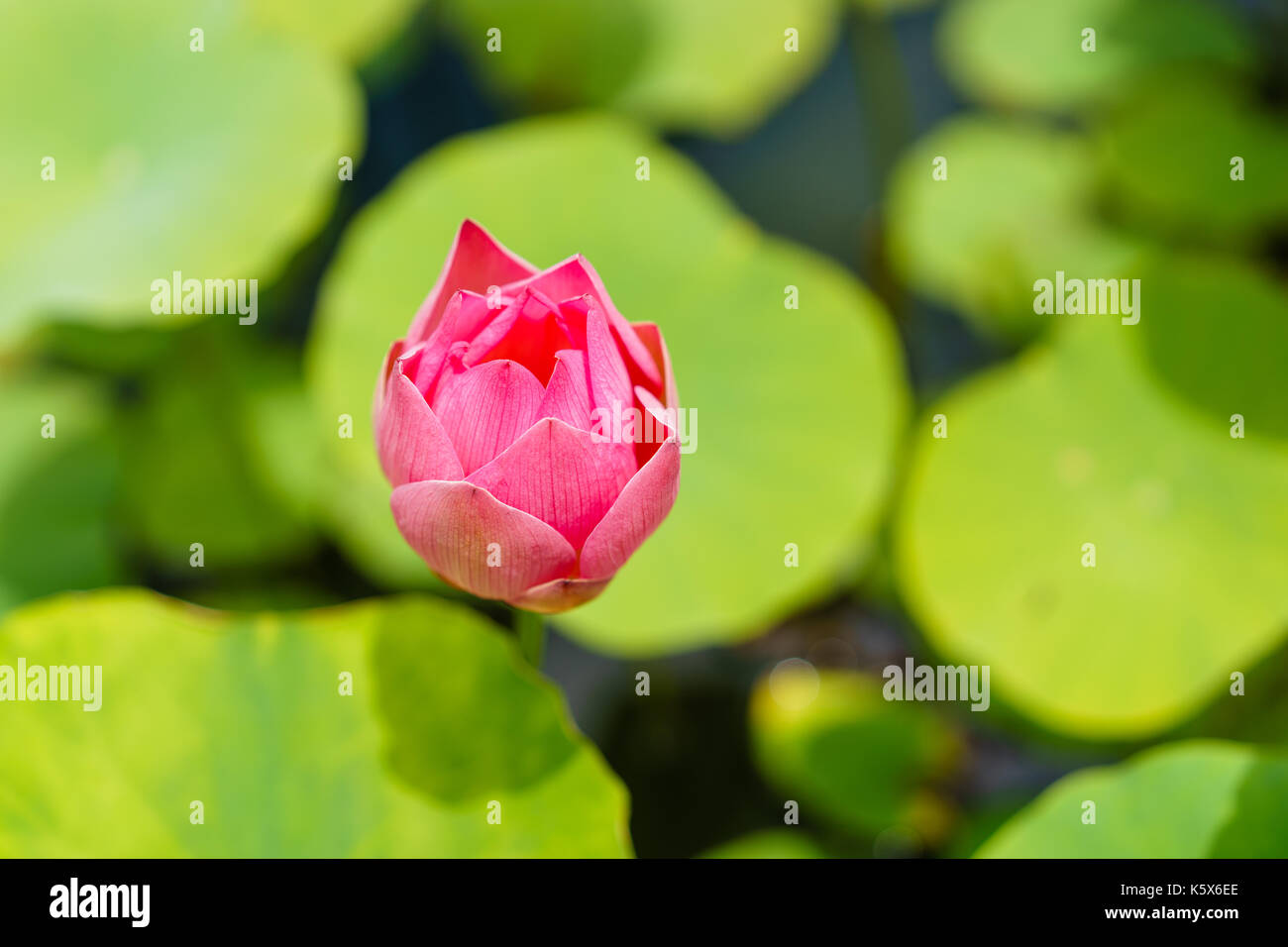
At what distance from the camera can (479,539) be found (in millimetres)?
514

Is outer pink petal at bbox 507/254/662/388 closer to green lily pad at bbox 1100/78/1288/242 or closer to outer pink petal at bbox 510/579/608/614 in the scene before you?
outer pink petal at bbox 510/579/608/614

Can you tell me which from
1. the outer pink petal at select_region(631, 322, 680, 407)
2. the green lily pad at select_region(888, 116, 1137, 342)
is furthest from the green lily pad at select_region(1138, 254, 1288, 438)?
the outer pink petal at select_region(631, 322, 680, 407)

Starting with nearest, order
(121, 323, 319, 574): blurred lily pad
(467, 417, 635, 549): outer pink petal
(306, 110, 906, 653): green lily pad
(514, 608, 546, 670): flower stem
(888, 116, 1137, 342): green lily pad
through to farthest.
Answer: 1. (467, 417, 635, 549): outer pink petal
2. (514, 608, 546, 670): flower stem
3. (306, 110, 906, 653): green lily pad
4. (121, 323, 319, 574): blurred lily pad
5. (888, 116, 1137, 342): green lily pad

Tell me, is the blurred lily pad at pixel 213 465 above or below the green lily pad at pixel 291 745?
above

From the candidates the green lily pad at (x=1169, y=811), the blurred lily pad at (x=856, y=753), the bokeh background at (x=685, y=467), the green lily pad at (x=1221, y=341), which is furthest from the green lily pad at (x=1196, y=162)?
the green lily pad at (x=1169, y=811)

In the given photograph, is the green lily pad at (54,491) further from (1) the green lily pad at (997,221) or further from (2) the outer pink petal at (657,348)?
(1) the green lily pad at (997,221)

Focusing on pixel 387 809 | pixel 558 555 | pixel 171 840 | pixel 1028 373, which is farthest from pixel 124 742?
pixel 1028 373

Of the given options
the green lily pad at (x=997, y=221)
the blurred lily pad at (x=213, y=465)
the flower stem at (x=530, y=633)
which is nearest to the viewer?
the flower stem at (x=530, y=633)

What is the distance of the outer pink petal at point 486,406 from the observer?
51 cm

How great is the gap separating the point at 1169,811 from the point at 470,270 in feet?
2.00

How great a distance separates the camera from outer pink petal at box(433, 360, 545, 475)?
507mm

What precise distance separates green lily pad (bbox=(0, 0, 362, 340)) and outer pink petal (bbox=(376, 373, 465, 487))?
0.49 meters

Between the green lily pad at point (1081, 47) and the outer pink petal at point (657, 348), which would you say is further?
the green lily pad at point (1081, 47)
